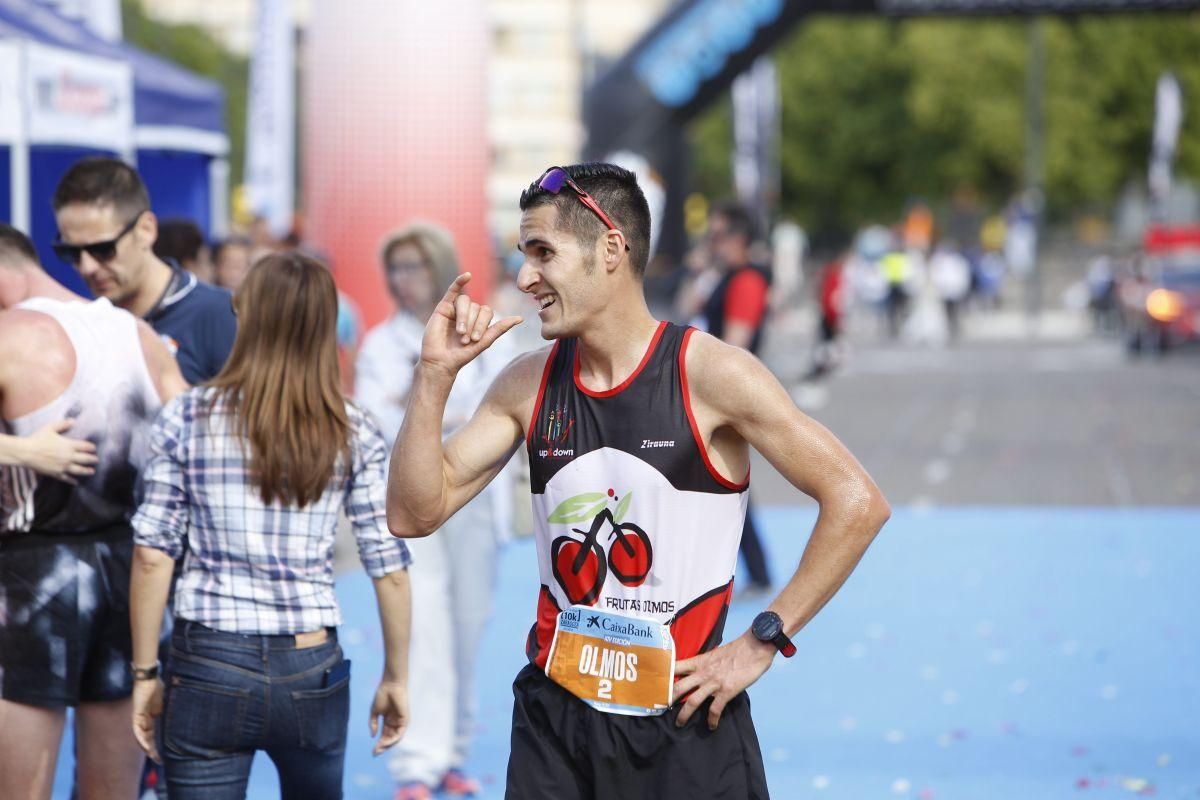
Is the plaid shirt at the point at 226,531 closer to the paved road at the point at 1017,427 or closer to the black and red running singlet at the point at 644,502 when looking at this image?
the black and red running singlet at the point at 644,502

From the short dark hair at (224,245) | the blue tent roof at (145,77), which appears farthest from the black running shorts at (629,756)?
the short dark hair at (224,245)

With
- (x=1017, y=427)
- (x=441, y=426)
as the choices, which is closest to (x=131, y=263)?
(x=441, y=426)

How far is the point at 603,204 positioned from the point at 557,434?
445 mm

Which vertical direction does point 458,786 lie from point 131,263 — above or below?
below

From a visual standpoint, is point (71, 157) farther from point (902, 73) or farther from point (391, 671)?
point (902, 73)

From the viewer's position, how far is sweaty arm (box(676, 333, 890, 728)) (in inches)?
123

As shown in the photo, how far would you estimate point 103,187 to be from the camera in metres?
4.62

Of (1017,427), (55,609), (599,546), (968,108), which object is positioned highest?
(968,108)

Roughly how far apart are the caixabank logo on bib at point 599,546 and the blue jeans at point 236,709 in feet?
2.68

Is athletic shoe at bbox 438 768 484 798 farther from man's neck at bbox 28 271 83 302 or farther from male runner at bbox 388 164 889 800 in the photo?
male runner at bbox 388 164 889 800

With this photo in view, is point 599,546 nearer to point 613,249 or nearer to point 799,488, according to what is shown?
point 799,488

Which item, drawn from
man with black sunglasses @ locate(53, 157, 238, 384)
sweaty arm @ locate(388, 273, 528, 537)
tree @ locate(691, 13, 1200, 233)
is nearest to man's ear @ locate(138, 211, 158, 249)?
man with black sunglasses @ locate(53, 157, 238, 384)

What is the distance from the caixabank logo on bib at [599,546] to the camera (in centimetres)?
322

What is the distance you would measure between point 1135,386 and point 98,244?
2126 cm
